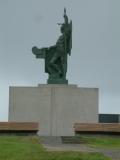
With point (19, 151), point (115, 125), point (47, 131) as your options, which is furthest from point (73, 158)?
point (47, 131)

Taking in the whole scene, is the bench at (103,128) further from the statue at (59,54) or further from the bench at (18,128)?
the statue at (59,54)

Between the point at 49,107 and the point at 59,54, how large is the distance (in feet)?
9.63

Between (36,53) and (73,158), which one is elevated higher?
(36,53)

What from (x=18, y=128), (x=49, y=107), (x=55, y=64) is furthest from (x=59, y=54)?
(x=18, y=128)

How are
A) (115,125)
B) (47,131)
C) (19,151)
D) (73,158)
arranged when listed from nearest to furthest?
1. (73,158)
2. (19,151)
3. (115,125)
4. (47,131)

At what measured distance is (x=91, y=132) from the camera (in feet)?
96.2

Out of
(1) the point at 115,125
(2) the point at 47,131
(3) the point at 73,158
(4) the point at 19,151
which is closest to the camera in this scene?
(3) the point at 73,158

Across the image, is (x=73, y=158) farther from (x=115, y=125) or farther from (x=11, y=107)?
(x=11, y=107)

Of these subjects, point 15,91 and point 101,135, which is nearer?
point 101,135

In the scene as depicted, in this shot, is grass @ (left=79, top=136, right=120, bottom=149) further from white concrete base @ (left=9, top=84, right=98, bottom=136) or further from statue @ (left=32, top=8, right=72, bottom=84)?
statue @ (left=32, top=8, right=72, bottom=84)

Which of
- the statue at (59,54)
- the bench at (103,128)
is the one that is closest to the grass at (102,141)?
the bench at (103,128)

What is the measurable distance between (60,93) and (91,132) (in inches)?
135

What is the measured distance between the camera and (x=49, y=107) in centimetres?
3188

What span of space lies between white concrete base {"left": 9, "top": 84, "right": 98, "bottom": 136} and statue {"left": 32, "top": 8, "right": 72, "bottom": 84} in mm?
828
